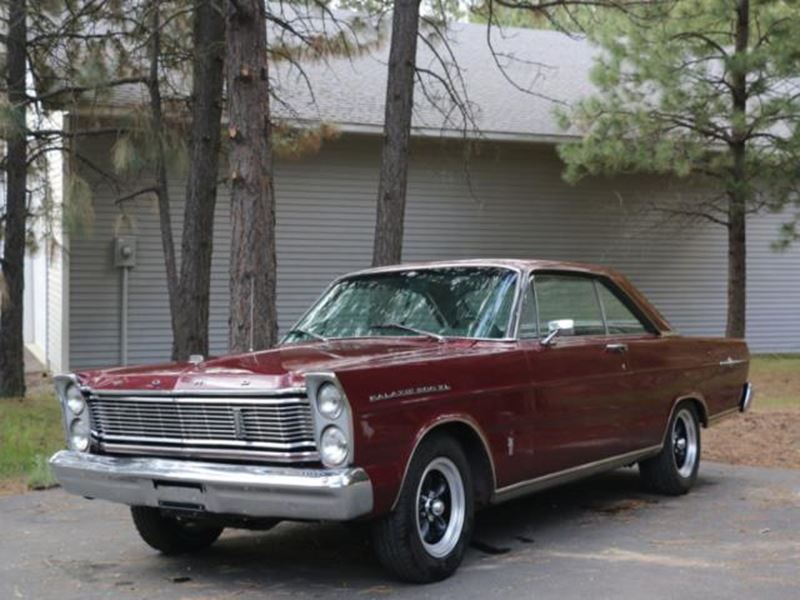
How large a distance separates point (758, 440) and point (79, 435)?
272 inches

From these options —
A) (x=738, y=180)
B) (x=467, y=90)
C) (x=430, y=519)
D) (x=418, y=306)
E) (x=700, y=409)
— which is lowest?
(x=430, y=519)

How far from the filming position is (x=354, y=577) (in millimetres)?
5516

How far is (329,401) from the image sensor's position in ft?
15.9

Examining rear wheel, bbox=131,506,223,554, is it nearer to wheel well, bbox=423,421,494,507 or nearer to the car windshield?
the car windshield

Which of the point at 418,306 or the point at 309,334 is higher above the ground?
the point at 418,306

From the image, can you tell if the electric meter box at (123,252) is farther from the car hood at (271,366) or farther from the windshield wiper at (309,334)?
the car hood at (271,366)

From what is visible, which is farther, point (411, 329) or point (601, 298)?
point (601, 298)

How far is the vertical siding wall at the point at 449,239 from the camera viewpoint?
1520 cm

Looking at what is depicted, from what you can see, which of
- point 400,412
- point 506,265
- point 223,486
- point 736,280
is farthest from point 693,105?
point 223,486

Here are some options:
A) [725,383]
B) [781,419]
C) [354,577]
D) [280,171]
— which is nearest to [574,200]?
[280,171]

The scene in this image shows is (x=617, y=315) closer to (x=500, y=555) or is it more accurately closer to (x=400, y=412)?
A: (x=500, y=555)

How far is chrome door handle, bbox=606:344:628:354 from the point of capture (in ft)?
22.4

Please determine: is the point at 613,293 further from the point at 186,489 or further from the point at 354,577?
the point at 186,489

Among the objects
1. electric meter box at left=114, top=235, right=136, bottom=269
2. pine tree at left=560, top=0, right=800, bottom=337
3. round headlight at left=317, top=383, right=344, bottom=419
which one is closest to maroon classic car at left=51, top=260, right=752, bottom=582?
round headlight at left=317, top=383, right=344, bottom=419
